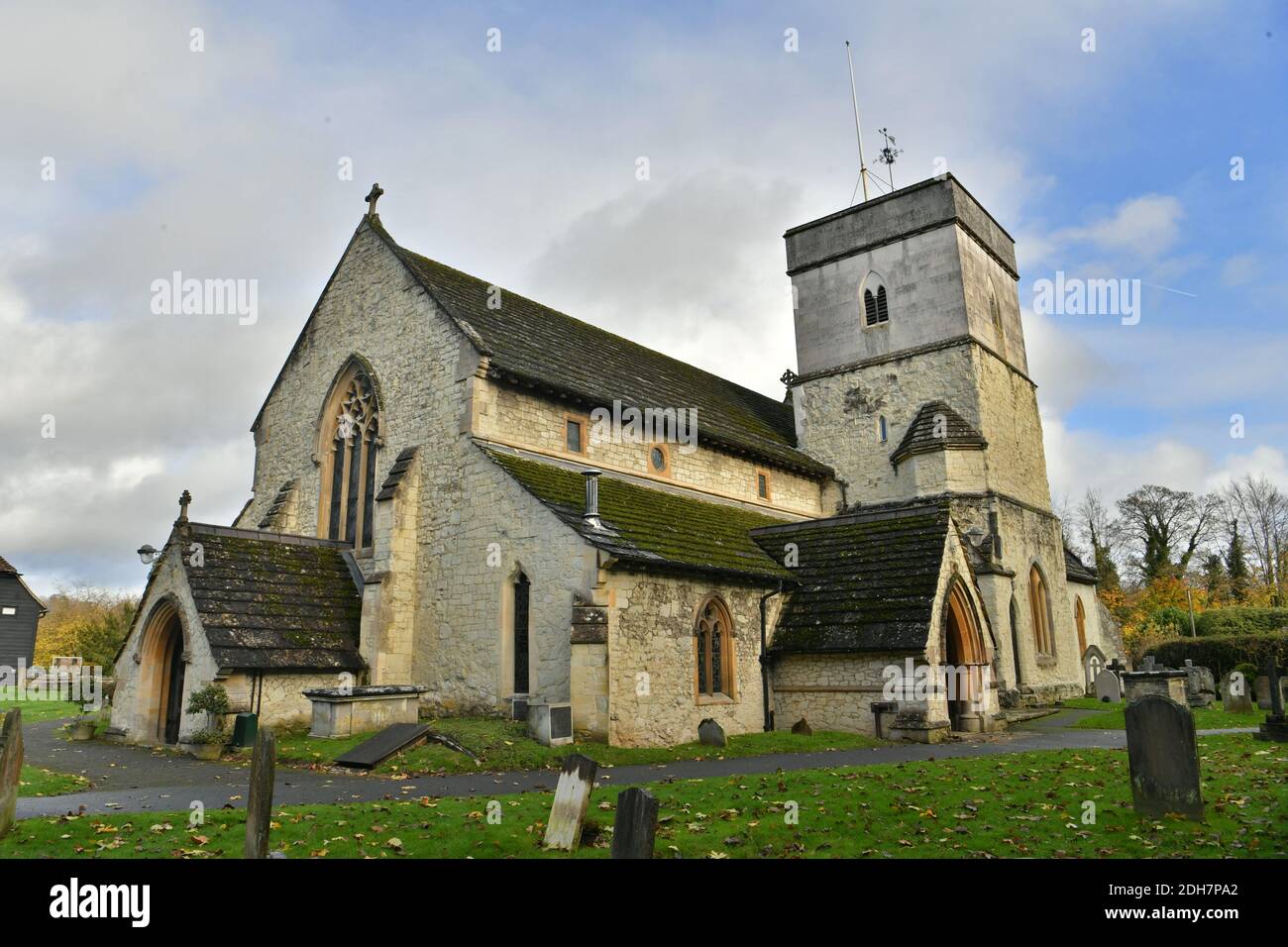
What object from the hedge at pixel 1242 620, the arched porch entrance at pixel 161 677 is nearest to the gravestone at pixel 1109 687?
the hedge at pixel 1242 620

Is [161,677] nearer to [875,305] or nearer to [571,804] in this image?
[571,804]

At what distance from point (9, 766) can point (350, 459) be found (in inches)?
546

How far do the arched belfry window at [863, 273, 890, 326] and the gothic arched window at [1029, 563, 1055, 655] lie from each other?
31.4 feet

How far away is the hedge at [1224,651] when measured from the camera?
3256 centimetres

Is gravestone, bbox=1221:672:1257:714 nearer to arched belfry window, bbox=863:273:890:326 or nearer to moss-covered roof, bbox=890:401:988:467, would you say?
moss-covered roof, bbox=890:401:988:467

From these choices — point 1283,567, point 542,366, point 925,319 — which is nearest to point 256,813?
point 542,366

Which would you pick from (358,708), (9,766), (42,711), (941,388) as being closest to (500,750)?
(358,708)

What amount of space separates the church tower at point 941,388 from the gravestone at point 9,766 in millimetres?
21042

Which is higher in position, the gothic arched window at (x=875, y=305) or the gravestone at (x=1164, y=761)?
the gothic arched window at (x=875, y=305)

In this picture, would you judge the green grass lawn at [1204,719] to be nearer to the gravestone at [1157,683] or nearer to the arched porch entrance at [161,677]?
the gravestone at [1157,683]

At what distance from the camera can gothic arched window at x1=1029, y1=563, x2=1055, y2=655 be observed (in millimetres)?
25391

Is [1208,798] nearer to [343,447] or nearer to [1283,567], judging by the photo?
[343,447]

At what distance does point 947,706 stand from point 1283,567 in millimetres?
53512

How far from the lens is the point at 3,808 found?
24.2 ft
